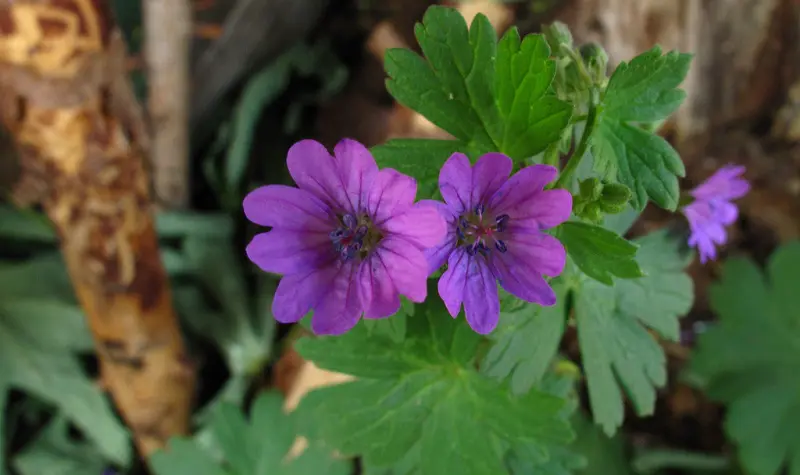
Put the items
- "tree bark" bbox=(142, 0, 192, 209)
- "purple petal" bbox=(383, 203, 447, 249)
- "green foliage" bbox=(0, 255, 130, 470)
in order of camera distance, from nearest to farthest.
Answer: "purple petal" bbox=(383, 203, 447, 249) → "green foliage" bbox=(0, 255, 130, 470) → "tree bark" bbox=(142, 0, 192, 209)

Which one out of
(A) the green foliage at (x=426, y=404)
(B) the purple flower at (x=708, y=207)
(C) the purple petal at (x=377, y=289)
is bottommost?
(A) the green foliage at (x=426, y=404)

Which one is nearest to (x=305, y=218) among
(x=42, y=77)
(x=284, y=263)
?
(x=284, y=263)

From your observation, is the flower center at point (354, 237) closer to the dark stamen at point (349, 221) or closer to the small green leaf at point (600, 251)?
the dark stamen at point (349, 221)

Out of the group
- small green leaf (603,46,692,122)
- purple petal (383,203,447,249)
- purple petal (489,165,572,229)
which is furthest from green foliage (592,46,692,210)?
purple petal (383,203,447,249)

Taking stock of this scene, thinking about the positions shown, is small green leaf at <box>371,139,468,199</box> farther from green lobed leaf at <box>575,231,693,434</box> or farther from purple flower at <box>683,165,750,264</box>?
purple flower at <box>683,165,750,264</box>

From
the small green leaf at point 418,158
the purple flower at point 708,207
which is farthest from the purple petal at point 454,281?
the purple flower at point 708,207
